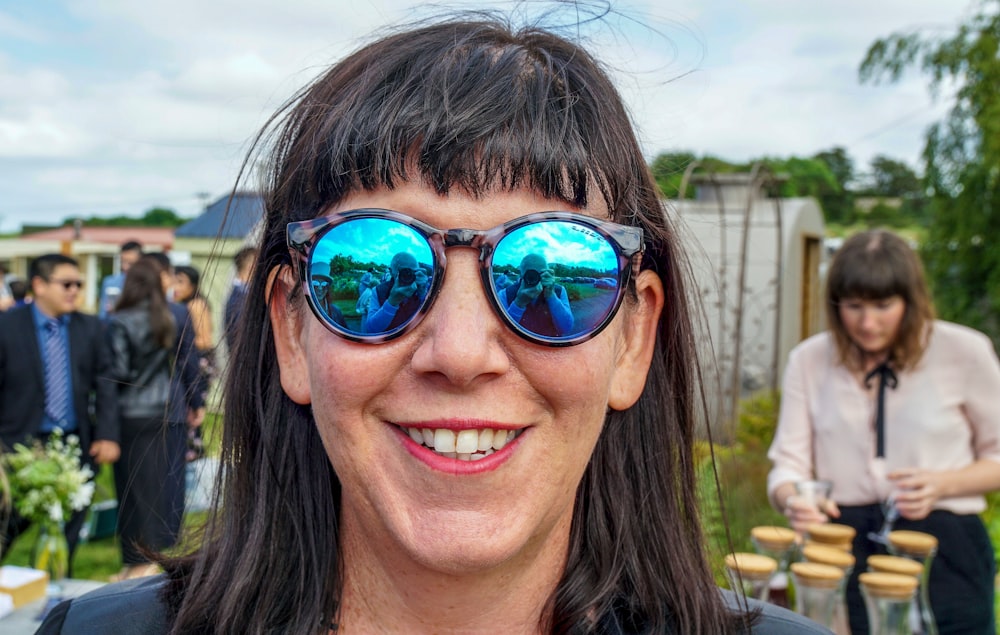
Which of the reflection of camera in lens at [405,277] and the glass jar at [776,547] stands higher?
the reflection of camera in lens at [405,277]

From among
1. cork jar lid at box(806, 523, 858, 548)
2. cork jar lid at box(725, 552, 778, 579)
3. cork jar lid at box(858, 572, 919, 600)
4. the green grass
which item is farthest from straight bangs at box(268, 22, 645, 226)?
the green grass

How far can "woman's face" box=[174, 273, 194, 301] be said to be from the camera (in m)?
7.76

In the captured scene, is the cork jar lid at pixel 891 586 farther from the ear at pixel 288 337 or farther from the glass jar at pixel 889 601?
the ear at pixel 288 337

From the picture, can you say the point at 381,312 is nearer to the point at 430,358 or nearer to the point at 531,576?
the point at 430,358

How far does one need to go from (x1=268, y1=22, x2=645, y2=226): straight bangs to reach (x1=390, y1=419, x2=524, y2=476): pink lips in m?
0.30

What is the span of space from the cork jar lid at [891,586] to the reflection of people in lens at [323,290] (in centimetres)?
182

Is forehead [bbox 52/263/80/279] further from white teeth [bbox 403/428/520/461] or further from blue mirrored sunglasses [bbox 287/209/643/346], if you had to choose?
white teeth [bbox 403/428/520/461]

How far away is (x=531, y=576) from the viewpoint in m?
1.34

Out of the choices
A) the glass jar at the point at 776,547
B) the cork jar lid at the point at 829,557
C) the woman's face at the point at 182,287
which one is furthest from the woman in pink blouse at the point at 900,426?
the woman's face at the point at 182,287

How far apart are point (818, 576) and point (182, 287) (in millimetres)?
6679

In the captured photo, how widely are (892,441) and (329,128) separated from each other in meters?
2.78

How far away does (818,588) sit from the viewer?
7.79 feet

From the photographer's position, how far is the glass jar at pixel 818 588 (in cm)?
236

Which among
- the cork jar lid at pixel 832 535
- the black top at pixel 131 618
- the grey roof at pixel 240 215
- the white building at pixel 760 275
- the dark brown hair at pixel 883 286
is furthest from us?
the white building at pixel 760 275
